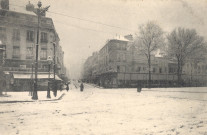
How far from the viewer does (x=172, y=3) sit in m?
8.69

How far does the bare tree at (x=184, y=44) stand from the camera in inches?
409

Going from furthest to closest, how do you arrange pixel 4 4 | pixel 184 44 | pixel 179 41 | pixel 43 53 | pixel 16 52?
pixel 43 53 → pixel 184 44 → pixel 179 41 → pixel 16 52 → pixel 4 4

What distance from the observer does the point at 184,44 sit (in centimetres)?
1384

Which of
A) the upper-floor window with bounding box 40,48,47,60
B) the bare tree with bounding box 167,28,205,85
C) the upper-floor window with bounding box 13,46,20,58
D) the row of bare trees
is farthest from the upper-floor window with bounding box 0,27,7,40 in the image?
the upper-floor window with bounding box 40,48,47,60

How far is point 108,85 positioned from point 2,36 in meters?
30.0

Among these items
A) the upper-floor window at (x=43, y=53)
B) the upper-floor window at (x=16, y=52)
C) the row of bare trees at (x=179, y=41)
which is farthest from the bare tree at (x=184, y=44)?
the upper-floor window at (x=43, y=53)

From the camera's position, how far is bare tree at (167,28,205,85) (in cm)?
1038

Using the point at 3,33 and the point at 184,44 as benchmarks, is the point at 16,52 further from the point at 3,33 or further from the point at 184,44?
the point at 184,44

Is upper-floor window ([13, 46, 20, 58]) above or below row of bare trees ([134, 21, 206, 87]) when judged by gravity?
below

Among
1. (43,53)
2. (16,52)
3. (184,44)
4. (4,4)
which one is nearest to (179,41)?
(184,44)

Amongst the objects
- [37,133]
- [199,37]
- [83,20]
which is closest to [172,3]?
[199,37]

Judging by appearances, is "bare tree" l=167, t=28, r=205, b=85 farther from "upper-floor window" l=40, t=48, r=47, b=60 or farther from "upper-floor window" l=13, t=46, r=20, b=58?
"upper-floor window" l=40, t=48, r=47, b=60

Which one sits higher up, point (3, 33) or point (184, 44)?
point (184, 44)

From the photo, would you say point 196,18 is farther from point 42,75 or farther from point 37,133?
point 42,75
